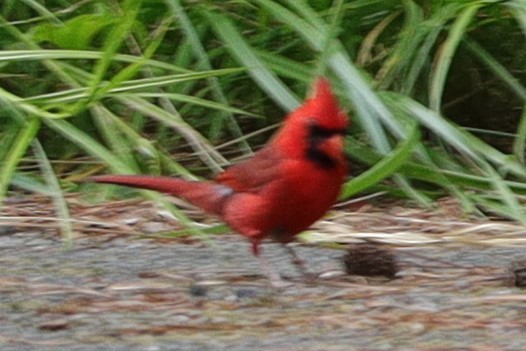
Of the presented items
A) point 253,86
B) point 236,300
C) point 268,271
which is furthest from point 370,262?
point 253,86

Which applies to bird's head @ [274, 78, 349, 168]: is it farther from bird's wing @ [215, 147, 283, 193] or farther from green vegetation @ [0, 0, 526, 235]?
green vegetation @ [0, 0, 526, 235]

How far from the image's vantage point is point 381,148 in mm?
3488

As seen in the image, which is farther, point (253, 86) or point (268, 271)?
point (253, 86)

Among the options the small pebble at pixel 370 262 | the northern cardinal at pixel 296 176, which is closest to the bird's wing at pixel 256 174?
the northern cardinal at pixel 296 176

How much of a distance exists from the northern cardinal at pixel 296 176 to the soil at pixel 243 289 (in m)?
0.11

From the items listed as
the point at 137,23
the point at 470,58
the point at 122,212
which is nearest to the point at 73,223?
the point at 122,212

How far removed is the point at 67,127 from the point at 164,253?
521mm

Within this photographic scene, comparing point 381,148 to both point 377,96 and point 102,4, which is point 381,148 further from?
point 102,4

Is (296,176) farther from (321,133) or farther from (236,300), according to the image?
(236,300)

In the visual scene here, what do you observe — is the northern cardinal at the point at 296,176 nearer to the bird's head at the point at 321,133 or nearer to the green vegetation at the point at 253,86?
the bird's head at the point at 321,133

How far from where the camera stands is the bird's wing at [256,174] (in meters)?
2.85

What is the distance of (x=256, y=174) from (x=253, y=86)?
107cm

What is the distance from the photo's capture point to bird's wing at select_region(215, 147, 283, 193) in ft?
9.36

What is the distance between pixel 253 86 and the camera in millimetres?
3967
